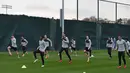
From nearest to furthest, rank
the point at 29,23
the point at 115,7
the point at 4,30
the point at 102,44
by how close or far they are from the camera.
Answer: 1. the point at 4,30
2. the point at 29,23
3. the point at 102,44
4. the point at 115,7

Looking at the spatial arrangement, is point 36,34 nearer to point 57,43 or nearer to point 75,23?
point 57,43

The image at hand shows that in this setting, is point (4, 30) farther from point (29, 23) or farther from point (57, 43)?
point (57, 43)

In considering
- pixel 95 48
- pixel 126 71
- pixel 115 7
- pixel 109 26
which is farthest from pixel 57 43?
pixel 126 71

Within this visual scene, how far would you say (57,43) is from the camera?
129 ft

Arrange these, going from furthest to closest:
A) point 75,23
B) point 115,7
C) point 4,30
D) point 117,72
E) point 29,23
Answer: point 115,7
point 75,23
point 29,23
point 4,30
point 117,72

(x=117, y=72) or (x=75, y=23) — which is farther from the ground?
(x=75, y=23)

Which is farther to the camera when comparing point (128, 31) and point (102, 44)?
point (128, 31)

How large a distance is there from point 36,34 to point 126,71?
801 inches

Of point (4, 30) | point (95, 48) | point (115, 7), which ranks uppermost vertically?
point (115, 7)

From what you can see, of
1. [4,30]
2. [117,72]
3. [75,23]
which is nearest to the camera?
[117,72]

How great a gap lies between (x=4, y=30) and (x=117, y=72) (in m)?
19.1

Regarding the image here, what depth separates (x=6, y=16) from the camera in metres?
35.0

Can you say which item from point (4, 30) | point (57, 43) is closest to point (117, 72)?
point (4, 30)

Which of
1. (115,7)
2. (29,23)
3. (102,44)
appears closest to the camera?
(29,23)
